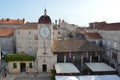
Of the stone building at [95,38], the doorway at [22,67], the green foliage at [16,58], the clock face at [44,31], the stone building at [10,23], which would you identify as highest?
the stone building at [10,23]

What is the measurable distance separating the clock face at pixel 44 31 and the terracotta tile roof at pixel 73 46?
13.1 ft

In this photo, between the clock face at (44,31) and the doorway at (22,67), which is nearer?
the clock face at (44,31)

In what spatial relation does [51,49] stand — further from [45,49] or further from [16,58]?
[16,58]

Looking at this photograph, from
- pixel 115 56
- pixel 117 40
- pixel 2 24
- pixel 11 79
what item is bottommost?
pixel 11 79

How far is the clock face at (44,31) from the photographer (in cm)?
4769

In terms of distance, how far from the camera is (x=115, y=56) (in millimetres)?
46062

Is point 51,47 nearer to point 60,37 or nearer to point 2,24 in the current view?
point 60,37

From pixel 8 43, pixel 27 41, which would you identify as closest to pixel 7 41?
pixel 8 43

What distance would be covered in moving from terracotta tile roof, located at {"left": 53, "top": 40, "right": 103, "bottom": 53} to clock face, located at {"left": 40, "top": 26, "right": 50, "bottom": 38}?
400 cm

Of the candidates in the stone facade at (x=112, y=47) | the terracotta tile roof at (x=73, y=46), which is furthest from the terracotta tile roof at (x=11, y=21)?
the stone facade at (x=112, y=47)

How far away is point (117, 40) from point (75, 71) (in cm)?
1219

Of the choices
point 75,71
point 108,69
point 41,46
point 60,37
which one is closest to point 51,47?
point 41,46

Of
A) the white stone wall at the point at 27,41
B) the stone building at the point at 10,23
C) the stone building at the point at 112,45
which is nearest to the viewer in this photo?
the stone building at the point at 112,45

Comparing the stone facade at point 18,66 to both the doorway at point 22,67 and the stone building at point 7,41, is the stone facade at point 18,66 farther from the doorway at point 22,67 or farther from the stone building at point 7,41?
the stone building at point 7,41
